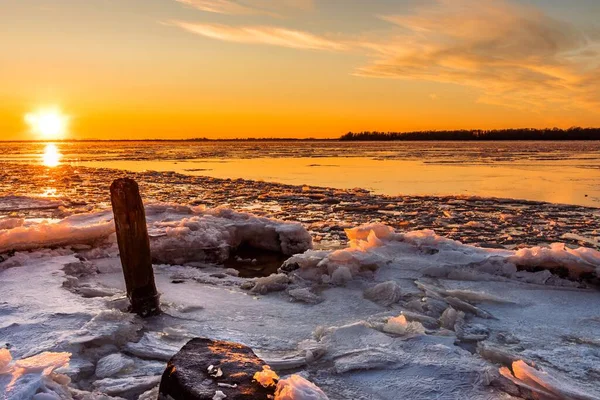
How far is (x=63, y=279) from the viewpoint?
527 cm

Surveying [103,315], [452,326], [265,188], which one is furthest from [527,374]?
[265,188]

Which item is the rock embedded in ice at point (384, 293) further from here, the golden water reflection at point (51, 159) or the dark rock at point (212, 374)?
the golden water reflection at point (51, 159)

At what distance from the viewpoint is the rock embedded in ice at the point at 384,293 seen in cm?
486

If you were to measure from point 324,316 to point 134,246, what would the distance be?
1.86 meters

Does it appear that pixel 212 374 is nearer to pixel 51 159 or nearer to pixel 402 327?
→ pixel 402 327

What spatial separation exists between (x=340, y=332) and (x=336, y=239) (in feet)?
13.8

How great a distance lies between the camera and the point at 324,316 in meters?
4.54

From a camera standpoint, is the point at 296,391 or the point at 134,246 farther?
the point at 134,246

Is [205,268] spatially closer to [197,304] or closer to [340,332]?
[197,304]

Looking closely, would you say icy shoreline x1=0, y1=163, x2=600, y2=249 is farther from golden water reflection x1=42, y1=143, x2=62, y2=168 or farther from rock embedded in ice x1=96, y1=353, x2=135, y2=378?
golden water reflection x1=42, y1=143, x2=62, y2=168

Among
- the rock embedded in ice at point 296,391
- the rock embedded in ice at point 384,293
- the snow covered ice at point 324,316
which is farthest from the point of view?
the rock embedded in ice at point 384,293

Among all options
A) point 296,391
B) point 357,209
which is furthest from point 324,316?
point 357,209

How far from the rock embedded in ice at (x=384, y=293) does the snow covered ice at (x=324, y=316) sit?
1cm

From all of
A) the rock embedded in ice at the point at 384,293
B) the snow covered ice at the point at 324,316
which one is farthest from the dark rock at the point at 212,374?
the rock embedded in ice at the point at 384,293
